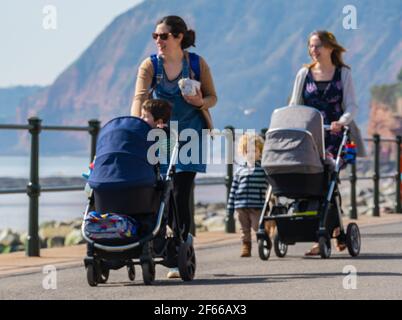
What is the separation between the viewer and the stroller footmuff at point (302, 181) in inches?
414

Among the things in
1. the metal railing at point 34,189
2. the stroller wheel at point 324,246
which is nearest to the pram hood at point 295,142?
the stroller wheel at point 324,246

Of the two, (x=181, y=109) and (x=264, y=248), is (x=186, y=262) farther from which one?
(x=264, y=248)

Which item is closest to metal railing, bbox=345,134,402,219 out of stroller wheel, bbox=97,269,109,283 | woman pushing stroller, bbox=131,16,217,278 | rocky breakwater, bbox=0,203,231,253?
rocky breakwater, bbox=0,203,231,253

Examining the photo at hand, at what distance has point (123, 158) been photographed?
341 inches

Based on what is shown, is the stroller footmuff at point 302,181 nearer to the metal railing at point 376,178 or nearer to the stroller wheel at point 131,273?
the stroller wheel at point 131,273

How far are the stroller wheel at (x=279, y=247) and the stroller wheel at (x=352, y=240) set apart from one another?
532 mm

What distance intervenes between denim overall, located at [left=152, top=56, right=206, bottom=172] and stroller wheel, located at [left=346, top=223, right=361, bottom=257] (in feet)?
6.55

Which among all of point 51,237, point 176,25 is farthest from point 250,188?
point 51,237

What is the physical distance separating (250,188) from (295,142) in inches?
52.4

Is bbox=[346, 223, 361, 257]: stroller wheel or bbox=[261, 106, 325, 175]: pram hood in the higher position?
bbox=[261, 106, 325, 175]: pram hood

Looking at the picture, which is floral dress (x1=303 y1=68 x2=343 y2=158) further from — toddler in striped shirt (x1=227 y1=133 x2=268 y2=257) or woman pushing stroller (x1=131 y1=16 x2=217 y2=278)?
woman pushing stroller (x1=131 y1=16 x2=217 y2=278)

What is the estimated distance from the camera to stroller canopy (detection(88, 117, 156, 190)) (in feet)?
28.3

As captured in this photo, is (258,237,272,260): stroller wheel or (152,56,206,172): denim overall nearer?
(152,56,206,172): denim overall

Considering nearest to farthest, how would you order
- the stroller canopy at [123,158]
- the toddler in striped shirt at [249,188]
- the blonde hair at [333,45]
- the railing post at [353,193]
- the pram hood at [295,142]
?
the stroller canopy at [123,158] < the pram hood at [295,142] < the blonde hair at [333,45] < the toddler in striped shirt at [249,188] < the railing post at [353,193]
